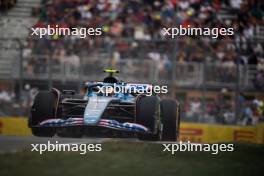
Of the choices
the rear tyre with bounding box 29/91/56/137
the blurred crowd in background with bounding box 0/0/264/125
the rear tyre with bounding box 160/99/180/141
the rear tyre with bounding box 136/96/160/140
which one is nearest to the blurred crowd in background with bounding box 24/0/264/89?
the blurred crowd in background with bounding box 0/0/264/125

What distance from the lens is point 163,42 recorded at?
17500 mm

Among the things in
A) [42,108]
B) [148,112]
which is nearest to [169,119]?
[148,112]

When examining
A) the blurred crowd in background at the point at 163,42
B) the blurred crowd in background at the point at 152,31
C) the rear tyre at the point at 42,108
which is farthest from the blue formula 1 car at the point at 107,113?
the blurred crowd in background at the point at 152,31

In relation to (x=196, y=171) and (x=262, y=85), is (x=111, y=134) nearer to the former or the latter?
(x=196, y=171)

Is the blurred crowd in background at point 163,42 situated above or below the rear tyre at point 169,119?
above

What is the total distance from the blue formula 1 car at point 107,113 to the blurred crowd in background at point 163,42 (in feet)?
19.4

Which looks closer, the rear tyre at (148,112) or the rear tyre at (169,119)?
the rear tyre at (148,112)

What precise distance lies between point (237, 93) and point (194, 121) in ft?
4.30

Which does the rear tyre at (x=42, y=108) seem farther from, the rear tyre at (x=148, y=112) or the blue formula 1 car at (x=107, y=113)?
the rear tyre at (x=148, y=112)

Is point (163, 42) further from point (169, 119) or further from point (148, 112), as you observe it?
point (148, 112)

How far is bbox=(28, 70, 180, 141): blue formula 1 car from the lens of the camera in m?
10.3

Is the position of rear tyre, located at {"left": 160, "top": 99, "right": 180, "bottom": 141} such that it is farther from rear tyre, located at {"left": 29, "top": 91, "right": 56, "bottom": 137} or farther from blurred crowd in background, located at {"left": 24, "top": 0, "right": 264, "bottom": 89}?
blurred crowd in background, located at {"left": 24, "top": 0, "right": 264, "bottom": 89}

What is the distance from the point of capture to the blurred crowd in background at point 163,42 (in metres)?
17.0

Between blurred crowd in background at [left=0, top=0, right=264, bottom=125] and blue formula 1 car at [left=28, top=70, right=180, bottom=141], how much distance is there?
591 centimetres
